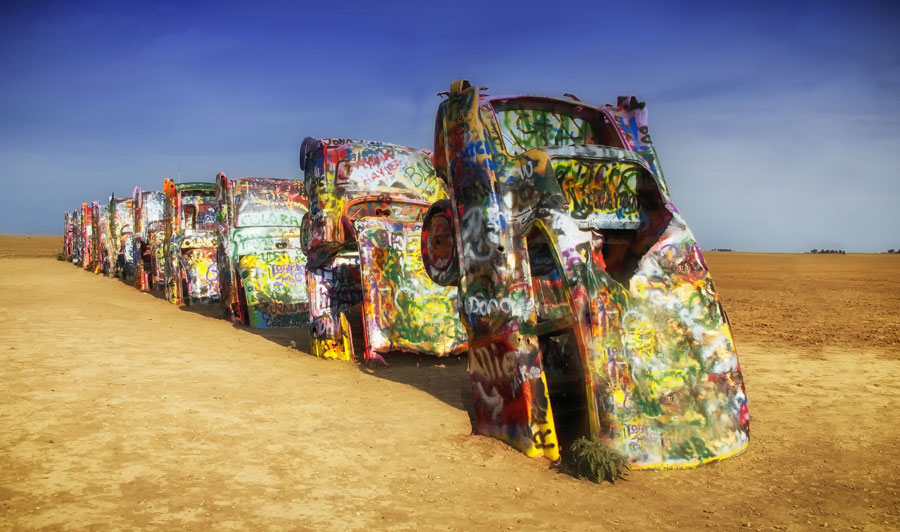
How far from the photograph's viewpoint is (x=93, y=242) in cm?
3102

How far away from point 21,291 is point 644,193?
17.2 metres

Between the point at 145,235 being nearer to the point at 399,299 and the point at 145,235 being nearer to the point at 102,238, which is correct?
the point at 102,238

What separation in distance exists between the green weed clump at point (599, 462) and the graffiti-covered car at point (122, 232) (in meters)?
23.7

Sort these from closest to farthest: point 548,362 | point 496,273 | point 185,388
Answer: point 496,273 → point 548,362 → point 185,388

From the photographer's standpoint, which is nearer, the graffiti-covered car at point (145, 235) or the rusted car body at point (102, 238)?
the graffiti-covered car at point (145, 235)

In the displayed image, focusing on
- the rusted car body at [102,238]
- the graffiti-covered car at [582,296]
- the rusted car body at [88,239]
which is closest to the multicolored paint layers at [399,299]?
the graffiti-covered car at [582,296]

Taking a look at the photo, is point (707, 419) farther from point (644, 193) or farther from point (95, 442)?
point (95, 442)

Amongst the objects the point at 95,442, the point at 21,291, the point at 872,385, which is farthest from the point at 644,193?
the point at 21,291

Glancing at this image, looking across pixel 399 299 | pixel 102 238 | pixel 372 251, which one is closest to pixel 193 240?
pixel 372 251

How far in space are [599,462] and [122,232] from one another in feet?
82.1

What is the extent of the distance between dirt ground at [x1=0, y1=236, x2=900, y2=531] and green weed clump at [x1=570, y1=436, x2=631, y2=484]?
106 millimetres

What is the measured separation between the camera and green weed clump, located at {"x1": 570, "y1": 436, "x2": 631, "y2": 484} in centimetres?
485

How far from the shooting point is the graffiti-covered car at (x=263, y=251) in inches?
504

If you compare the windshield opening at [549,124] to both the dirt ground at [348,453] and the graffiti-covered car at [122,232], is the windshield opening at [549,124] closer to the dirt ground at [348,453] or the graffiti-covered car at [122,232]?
the dirt ground at [348,453]
